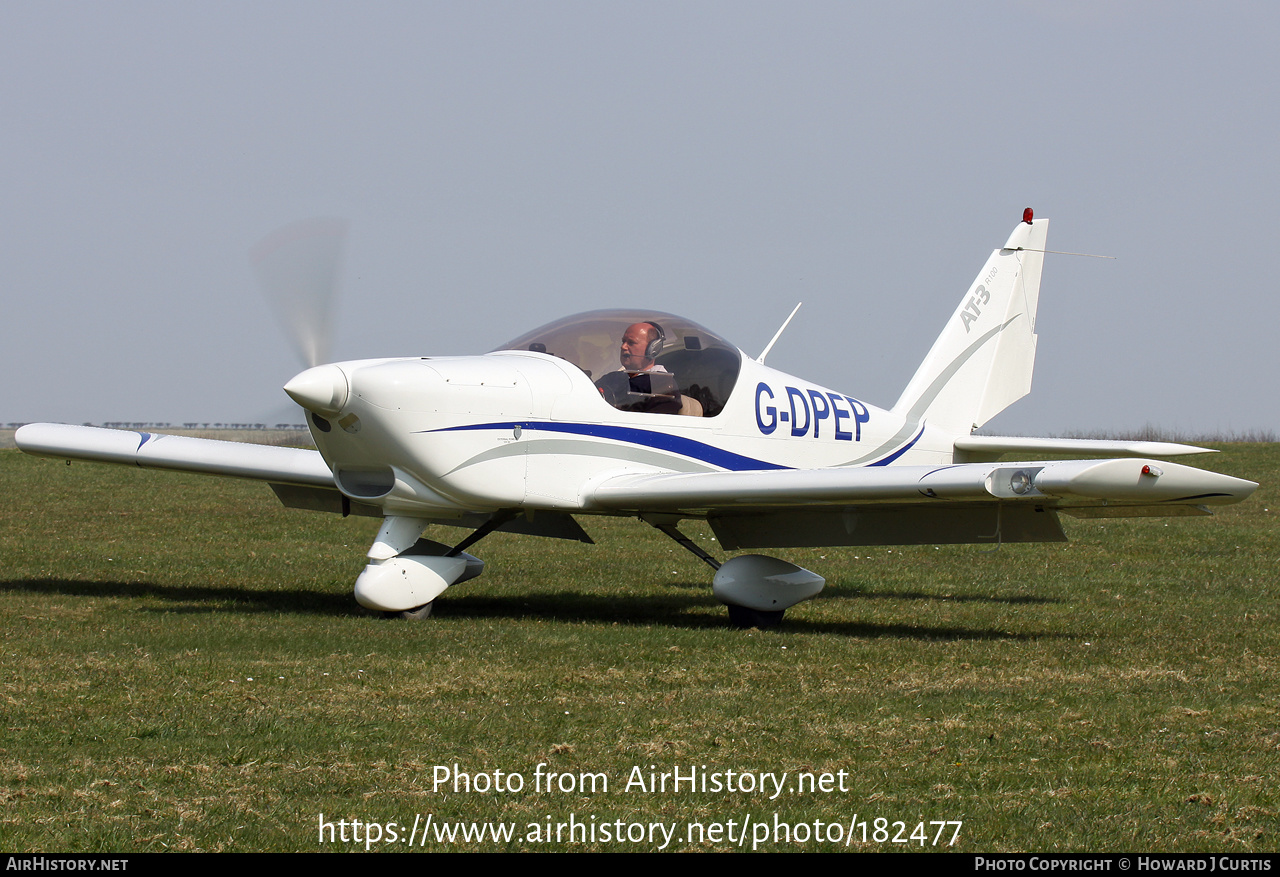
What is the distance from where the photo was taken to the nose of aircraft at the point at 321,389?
26.9 ft

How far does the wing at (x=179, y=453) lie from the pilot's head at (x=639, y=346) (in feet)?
9.10

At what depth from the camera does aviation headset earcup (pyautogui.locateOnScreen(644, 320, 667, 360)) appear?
9.66m

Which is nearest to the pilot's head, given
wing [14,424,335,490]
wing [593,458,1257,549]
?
wing [593,458,1257,549]

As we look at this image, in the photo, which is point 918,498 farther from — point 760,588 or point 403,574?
point 403,574

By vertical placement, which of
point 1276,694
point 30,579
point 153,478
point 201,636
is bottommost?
point 153,478

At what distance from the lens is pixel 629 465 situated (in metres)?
9.48

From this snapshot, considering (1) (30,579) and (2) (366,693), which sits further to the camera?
(1) (30,579)

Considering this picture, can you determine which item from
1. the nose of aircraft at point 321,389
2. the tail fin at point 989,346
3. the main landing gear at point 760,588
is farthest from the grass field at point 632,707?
the tail fin at point 989,346

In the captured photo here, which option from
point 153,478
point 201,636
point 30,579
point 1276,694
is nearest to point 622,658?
point 201,636

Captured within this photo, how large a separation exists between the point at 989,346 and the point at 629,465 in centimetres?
523

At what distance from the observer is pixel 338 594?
10766 mm

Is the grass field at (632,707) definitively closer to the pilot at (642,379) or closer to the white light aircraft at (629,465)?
the white light aircraft at (629,465)

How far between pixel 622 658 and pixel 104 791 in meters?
3.49
